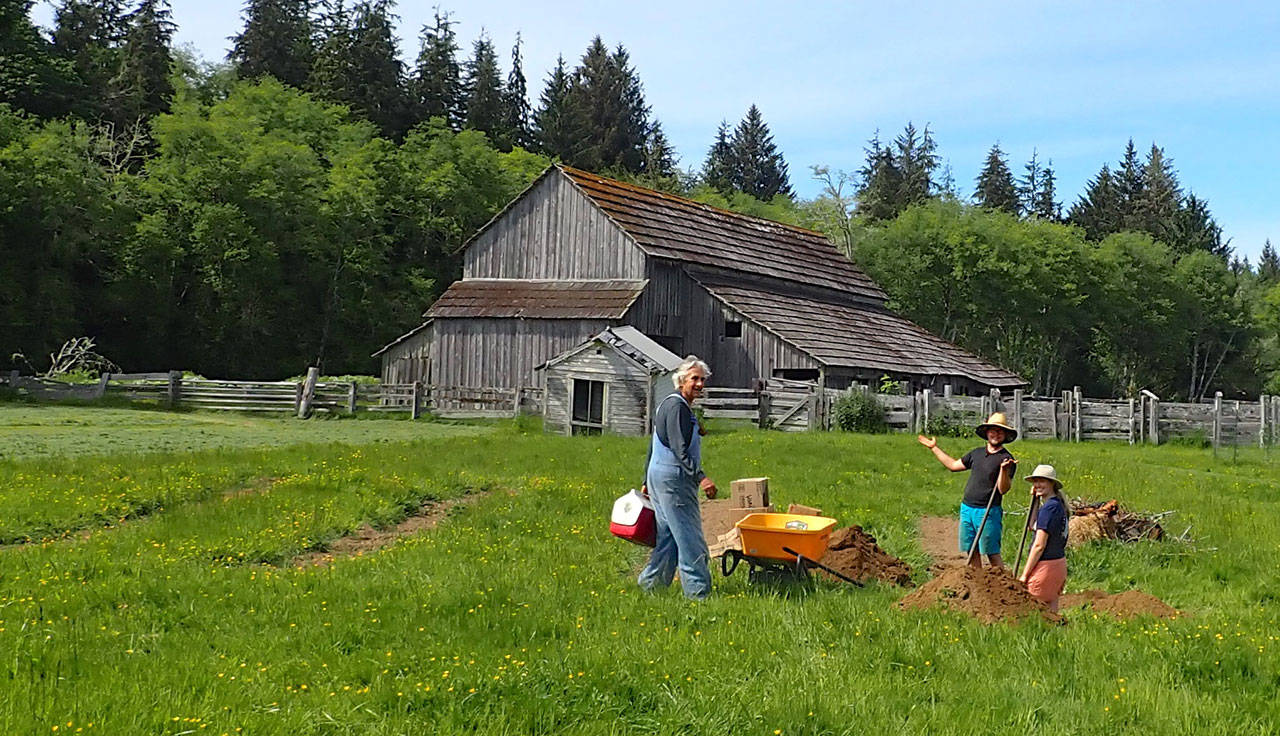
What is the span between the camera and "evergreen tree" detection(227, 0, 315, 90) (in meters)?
69.4

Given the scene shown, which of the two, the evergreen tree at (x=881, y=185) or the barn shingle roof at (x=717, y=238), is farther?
the evergreen tree at (x=881, y=185)

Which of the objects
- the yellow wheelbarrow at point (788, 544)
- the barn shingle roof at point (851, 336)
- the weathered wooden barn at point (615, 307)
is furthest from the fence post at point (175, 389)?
the yellow wheelbarrow at point (788, 544)

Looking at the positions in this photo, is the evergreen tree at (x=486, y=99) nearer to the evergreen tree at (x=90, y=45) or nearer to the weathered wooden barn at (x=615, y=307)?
the evergreen tree at (x=90, y=45)

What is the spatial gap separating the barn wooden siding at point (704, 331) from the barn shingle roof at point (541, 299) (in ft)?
2.44

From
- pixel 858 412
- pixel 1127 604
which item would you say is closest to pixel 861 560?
pixel 1127 604

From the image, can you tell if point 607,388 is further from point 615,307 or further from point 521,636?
point 521,636

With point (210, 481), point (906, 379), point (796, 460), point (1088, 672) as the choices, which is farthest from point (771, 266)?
point (1088, 672)

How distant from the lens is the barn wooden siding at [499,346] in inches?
1348

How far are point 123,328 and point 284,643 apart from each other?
Answer: 4619cm

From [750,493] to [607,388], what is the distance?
16517mm

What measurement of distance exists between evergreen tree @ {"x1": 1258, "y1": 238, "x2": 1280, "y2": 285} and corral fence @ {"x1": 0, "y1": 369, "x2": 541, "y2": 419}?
293 ft

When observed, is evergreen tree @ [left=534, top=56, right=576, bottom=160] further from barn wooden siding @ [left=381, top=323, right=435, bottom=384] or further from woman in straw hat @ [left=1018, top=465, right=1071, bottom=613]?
woman in straw hat @ [left=1018, top=465, right=1071, bottom=613]

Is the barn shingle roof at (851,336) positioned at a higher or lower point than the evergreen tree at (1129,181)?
lower

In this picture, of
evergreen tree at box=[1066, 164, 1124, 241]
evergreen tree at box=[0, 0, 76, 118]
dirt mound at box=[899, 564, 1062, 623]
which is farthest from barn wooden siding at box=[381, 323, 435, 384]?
evergreen tree at box=[1066, 164, 1124, 241]
